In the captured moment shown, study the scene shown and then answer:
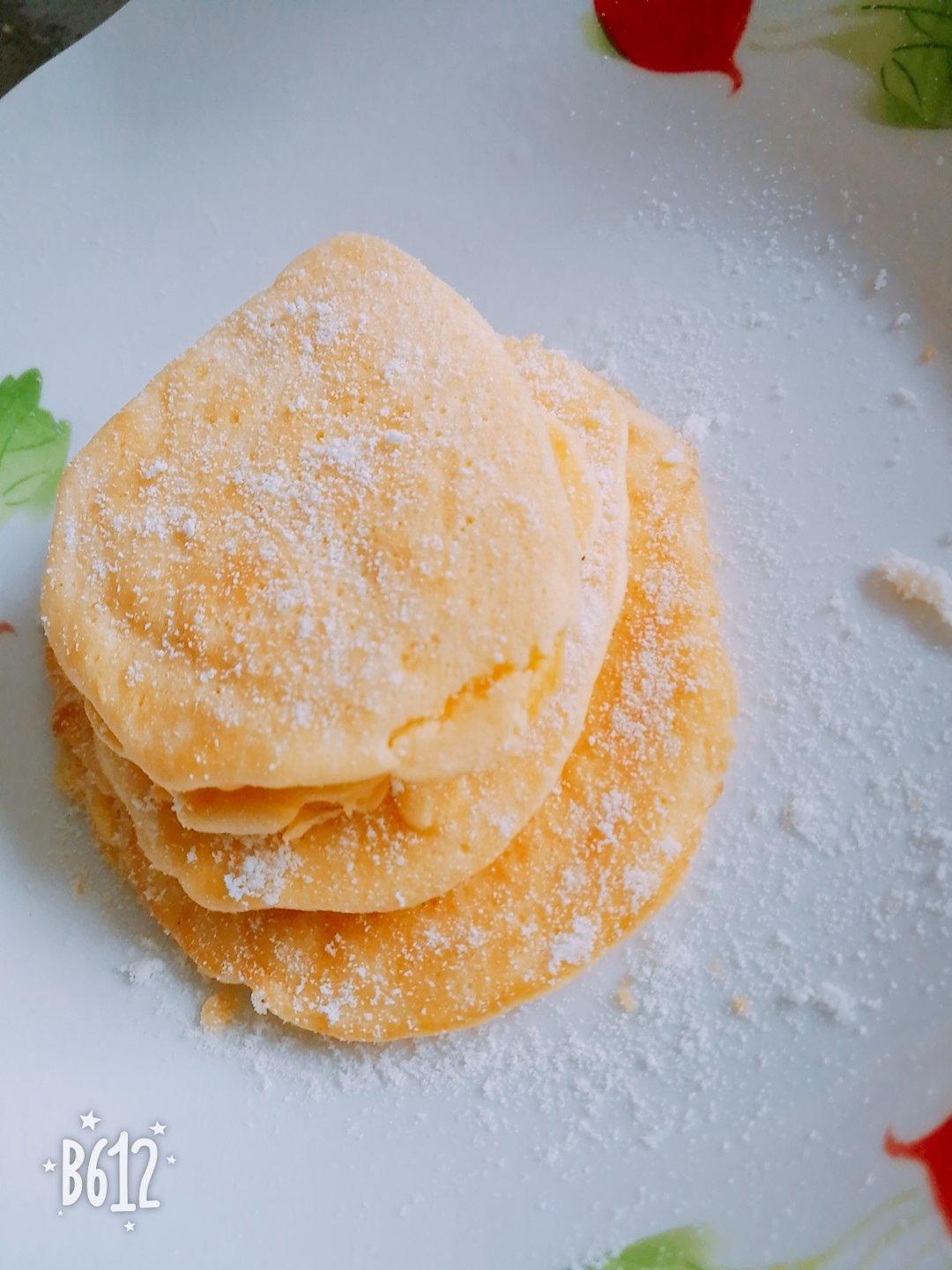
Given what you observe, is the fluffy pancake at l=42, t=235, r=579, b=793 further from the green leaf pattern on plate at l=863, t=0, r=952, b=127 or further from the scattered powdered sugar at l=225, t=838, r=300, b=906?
the green leaf pattern on plate at l=863, t=0, r=952, b=127

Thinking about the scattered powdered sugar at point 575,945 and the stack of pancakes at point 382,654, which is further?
the scattered powdered sugar at point 575,945

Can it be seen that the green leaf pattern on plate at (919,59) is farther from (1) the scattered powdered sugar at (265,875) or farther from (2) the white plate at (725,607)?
(1) the scattered powdered sugar at (265,875)

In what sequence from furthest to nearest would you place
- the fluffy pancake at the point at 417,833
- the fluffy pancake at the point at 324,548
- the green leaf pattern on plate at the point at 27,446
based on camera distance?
the green leaf pattern on plate at the point at 27,446 → the fluffy pancake at the point at 417,833 → the fluffy pancake at the point at 324,548

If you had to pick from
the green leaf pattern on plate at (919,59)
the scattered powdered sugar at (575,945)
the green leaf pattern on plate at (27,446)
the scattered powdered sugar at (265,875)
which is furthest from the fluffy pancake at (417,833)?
the green leaf pattern on plate at (919,59)

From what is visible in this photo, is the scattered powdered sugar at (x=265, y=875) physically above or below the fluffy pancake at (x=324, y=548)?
below

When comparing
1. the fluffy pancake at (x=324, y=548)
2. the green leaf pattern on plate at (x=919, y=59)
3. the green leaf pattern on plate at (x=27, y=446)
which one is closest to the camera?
the fluffy pancake at (x=324, y=548)

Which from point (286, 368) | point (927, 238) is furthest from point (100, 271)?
point (927, 238)

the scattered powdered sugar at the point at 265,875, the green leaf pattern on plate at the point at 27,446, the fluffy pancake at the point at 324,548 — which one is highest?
the fluffy pancake at the point at 324,548
